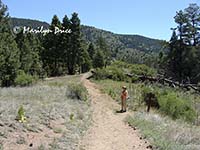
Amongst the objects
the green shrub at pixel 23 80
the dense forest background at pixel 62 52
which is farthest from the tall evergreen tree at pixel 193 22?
the green shrub at pixel 23 80

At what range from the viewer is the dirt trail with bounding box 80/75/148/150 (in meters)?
13.6

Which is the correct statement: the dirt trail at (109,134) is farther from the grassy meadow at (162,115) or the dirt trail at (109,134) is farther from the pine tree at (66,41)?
the pine tree at (66,41)

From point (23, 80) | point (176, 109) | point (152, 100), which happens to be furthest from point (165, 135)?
point (23, 80)

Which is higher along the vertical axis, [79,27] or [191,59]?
[79,27]

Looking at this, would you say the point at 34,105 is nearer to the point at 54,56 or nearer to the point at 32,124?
the point at 32,124

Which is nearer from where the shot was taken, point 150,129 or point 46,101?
point 150,129

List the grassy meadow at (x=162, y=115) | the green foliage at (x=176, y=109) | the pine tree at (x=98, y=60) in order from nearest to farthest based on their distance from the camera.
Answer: the grassy meadow at (x=162, y=115), the green foliage at (x=176, y=109), the pine tree at (x=98, y=60)

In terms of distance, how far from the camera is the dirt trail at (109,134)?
13.6 m

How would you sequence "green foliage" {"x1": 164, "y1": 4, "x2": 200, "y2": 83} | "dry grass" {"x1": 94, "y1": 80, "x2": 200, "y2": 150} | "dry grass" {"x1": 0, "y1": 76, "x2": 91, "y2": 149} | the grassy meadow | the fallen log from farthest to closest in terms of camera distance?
"green foliage" {"x1": 164, "y1": 4, "x2": 200, "y2": 83} → the fallen log → the grassy meadow → "dry grass" {"x1": 94, "y1": 80, "x2": 200, "y2": 150} → "dry grass" {"x1": 0, "y1": 76, "x2": 91, "y2": 149}

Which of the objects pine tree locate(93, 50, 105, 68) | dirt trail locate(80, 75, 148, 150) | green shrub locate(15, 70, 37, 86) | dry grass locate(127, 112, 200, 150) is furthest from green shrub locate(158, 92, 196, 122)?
pine tree locate(93, 50, 105, 68)

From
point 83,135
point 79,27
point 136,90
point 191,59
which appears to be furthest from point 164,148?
point 79,27

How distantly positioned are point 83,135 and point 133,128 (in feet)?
9.44

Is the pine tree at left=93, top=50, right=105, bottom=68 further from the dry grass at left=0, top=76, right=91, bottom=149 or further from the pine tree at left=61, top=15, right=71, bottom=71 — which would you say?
the dry grass at left=0, top=76, right=91, bottom=149

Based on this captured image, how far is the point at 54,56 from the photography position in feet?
198
